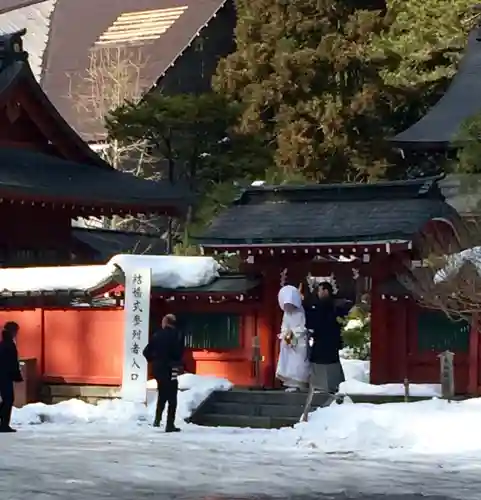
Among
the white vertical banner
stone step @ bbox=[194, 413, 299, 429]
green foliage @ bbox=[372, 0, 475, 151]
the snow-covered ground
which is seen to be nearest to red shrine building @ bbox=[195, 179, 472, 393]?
the white vertical banner

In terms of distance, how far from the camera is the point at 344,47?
1251 inches


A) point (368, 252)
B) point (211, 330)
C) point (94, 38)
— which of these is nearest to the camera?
point (368, 252)

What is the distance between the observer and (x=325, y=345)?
59.0 ft

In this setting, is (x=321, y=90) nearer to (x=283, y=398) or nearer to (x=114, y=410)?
(x=283, y=398)

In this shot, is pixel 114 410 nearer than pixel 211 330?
Yes

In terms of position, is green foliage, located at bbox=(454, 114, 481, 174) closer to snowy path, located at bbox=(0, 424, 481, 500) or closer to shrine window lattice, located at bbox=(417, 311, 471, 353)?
shrine window lattice, located at bbox=(417, 311, 471, 353)

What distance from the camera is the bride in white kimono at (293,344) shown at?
61.8ft

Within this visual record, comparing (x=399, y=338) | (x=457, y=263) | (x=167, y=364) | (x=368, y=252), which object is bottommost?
(x=167, y=364)

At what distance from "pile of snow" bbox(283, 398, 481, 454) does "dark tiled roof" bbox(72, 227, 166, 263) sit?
1386cm

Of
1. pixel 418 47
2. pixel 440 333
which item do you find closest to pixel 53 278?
pixel 440 333

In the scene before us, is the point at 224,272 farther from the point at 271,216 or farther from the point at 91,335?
the point at 91,335

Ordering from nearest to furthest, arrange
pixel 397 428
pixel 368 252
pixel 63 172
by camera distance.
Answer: pixel 397 428
pixel 368 252
pixel 63 172

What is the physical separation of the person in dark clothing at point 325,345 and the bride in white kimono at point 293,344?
1.69ft

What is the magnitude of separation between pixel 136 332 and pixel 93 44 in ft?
94.9
